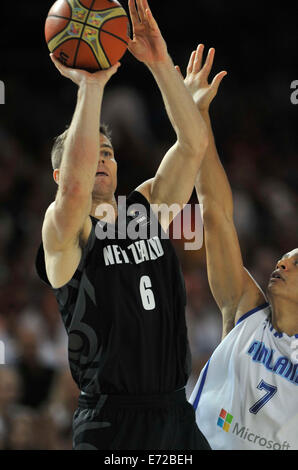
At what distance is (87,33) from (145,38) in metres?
0.54

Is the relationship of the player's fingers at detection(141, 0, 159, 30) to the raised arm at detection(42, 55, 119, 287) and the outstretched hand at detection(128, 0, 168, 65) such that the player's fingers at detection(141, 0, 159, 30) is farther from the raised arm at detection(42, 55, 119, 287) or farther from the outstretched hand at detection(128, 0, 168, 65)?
the raised arm at detection(42, 55, 119, 287)

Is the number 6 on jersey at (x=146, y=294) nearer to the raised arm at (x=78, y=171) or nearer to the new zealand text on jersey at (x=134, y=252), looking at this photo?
the new zealand text on jersey at (x=134, y=252)

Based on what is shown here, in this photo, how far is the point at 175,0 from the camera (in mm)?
11062

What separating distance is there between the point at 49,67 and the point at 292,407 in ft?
24.2

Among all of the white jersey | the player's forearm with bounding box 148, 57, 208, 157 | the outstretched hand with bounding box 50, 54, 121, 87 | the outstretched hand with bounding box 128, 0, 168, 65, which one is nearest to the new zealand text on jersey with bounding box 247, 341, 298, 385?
the white jersey

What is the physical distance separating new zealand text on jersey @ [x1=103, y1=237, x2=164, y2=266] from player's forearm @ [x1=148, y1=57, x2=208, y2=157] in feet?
1.84

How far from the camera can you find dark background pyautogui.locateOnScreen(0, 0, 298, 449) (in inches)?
256

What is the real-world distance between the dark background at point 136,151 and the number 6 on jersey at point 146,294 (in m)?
3.04

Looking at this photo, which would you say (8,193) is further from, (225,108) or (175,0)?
(175,0)

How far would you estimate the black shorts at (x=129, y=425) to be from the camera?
3.23m

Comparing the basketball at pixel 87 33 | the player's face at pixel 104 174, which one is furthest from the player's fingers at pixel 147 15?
the player's face at pixel 104 174

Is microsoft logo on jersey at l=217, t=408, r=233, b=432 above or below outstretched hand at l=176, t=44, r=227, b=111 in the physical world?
below

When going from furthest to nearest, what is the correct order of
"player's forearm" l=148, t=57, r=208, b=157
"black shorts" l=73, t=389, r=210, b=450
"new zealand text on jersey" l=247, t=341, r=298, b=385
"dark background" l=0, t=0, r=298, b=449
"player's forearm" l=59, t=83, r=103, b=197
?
"dark background" l=0, t=0, r=298, b=449
"new zealand text on jersey" l=247, t=341, r=298, b=385
"player's forearm" l=148, t=57, r=208, b=157
"black shorts" l=73, t=389, r=210, b=450
"player's forearm" l=59, t=83, r=103, b=197

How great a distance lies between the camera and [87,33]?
3.34 metres
